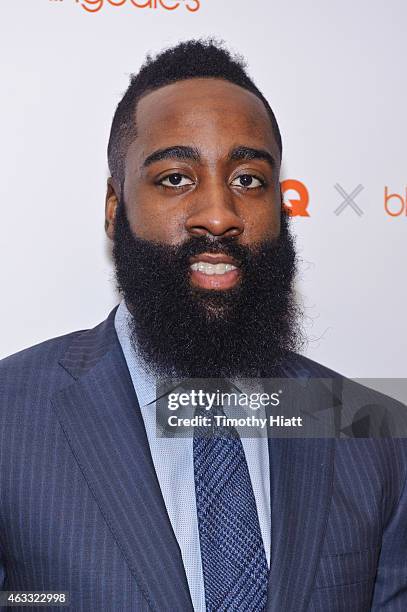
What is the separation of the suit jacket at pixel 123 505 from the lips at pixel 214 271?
0.19 metres

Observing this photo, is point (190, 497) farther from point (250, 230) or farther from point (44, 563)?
point (250, 230)

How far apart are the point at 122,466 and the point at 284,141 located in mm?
811

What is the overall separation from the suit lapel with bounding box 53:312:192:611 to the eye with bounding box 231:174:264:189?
1.16ft

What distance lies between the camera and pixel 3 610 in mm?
1099

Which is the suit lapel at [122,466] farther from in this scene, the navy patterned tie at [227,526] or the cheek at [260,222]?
the cheek at [260,222]

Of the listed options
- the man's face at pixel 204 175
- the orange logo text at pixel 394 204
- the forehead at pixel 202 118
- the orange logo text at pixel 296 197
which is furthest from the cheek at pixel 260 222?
the orange logo text at pixel 394 204

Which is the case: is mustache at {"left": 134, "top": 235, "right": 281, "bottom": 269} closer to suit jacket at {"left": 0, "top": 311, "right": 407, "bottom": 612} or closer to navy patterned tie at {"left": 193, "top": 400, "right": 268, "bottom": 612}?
suit jacket at {"left": 0, "top": 311, "right": 407, "bottom": 612}

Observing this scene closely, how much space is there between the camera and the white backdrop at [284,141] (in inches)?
56.6

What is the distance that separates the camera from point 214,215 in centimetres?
118

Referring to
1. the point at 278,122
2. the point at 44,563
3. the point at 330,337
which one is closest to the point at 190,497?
the point at 44,563

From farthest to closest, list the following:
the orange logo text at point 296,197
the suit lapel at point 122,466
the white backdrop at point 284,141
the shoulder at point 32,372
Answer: the orange logo text at point 296,197, the white backdrop at point 284,141, the shoulder at point 32,372, the suit lapel at point 122,466

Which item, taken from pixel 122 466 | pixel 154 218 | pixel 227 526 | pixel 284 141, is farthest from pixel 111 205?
pixel 227 526

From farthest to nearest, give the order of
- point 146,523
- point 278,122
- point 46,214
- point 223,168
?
point 278,122, point 46,214, point 223,168, point 146,523

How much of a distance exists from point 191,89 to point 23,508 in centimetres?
76
